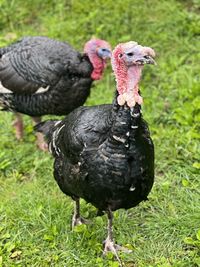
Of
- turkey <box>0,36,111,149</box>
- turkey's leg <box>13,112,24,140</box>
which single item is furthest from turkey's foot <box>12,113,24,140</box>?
turkey <box>0,36,111,149</box>

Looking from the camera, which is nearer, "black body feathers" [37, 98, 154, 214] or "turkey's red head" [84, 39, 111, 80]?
"black body feathers" [37, 98, 154, 214]

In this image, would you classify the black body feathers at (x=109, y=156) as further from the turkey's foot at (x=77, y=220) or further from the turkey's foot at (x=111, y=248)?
the turkey's foot at (x=77, y=220)

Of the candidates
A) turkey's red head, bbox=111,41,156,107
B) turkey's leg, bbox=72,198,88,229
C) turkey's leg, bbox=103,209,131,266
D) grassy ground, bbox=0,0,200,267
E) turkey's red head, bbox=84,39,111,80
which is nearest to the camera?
turkey's red head, bbox=111,41,156,107

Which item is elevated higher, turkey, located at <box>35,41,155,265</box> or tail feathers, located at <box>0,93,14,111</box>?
turkey, located at <box>35,41,155,265</box>

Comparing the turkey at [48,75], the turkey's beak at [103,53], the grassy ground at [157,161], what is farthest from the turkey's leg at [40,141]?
the turkey's beak at [103,53]

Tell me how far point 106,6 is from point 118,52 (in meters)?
3.72

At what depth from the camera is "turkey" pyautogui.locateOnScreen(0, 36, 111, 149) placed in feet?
16.1

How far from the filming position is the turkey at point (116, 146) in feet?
10.8

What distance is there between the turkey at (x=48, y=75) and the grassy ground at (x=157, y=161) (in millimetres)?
507

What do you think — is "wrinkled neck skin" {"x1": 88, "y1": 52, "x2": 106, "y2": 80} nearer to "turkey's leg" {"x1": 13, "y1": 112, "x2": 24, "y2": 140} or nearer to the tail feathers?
the tail feathers

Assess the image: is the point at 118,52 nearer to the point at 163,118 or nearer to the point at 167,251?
the point at 167,251

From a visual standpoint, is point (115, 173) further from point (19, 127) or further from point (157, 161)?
point (19, 127)

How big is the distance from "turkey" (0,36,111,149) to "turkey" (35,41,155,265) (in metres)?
1.16

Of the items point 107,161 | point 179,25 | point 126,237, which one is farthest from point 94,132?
point 179,25
